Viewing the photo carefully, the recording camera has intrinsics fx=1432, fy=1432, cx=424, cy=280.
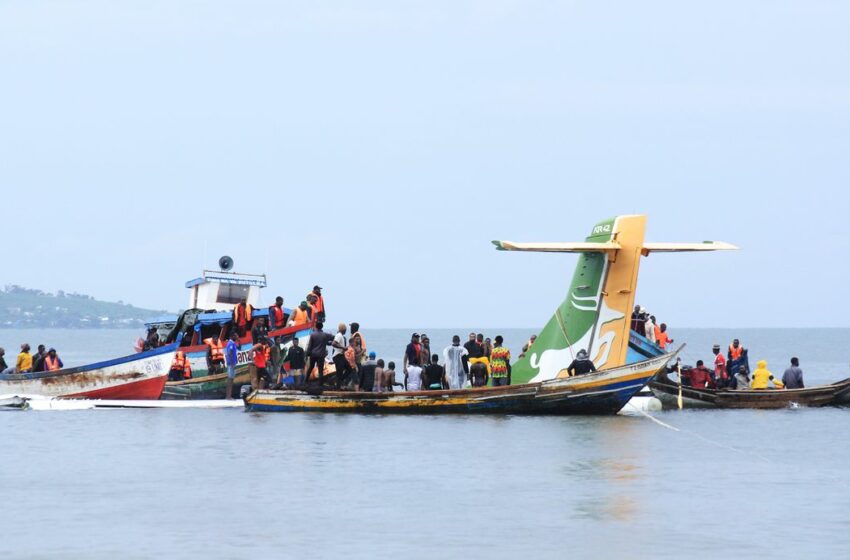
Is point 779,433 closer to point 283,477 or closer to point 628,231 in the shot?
point 628,231

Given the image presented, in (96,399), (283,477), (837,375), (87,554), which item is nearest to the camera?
(87,554)

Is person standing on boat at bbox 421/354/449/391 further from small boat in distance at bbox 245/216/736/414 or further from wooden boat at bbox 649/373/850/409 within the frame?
wooden boat at bbox 649/373/850/409

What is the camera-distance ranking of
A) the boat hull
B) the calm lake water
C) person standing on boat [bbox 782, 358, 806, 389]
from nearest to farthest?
the calm lake water
person standing on boat [bbox 782, 358, 806, 389]
the boat hull

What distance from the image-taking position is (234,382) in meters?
38.4

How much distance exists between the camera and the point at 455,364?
111 ft

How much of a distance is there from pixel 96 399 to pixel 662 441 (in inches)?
621

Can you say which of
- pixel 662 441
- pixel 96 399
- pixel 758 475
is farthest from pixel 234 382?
pixel 758 475

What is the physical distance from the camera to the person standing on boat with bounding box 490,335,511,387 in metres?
32.3

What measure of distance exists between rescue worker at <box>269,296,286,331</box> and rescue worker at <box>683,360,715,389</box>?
1081cm

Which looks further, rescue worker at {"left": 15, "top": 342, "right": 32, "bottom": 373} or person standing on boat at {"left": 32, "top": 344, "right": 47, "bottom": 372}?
rescue worker at {"left": 15, "top": 342, "right": 32, "bottom": 373}

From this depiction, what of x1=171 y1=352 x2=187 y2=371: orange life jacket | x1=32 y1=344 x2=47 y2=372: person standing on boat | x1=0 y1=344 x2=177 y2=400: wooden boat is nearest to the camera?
x1=0 y1=344 x2=177 y2=400: wooden boat

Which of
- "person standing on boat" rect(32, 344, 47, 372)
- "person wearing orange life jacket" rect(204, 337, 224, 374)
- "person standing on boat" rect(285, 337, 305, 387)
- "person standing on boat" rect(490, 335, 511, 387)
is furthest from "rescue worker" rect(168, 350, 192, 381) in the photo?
"person standing on boat" rect(490, 335, 511, 387)

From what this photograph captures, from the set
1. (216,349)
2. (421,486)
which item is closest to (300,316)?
(216,349)

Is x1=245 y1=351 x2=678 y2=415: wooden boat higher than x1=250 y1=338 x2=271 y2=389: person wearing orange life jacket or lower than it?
lower
